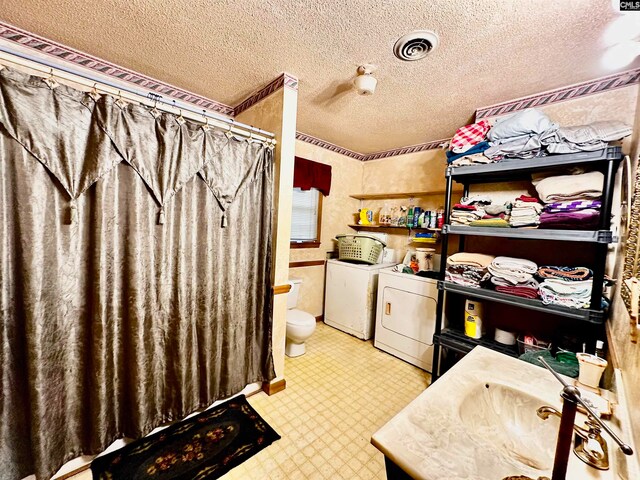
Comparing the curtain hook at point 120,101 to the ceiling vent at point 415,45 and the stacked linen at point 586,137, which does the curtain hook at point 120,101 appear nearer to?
the ceiling vent at point 415,45

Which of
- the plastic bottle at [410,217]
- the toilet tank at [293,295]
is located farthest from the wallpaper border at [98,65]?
the plastic bottle at [410,217]

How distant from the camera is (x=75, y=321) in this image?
123 centimetres

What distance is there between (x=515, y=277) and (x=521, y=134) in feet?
3.03

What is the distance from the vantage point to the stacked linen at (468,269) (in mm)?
1845

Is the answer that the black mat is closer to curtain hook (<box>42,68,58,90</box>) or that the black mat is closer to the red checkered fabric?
curtain hook (<box>42,68,58,90</box>)

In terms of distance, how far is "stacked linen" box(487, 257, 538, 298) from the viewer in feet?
5.29

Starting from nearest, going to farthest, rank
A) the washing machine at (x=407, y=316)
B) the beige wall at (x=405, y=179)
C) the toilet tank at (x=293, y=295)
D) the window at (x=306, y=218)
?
the washing machine at (x=407, y=316)
the toilet tank at (x=293, y=295)
the beige wall at (x=405, y=179)
the window at (x=306, y=218)

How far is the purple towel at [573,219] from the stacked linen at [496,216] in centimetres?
19

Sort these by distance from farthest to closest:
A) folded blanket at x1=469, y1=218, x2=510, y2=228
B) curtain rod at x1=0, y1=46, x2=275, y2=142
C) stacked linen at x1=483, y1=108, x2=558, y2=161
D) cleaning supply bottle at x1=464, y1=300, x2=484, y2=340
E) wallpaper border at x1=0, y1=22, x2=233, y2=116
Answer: cleaning supply bottle at x1=464, y1=300, x2=484, y2=340 < folded blanket at x1=469, y1=218, x2=510, y2=228 < stacked linen at x1=483, y1=108, x2=558, y2=161 < wallpaper border at x1=0, y1=22, x2=233, y2=116 < curtain rod at x1=0, y1=46, x2=275, y2=142

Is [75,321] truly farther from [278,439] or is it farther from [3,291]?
[278,439]

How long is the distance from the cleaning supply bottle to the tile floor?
0.64m

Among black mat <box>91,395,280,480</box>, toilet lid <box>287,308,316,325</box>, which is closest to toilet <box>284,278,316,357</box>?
toilet lid <box>287,308,316,325</box>

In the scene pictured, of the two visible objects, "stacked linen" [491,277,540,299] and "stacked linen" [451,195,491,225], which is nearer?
"stacked linen" [491,277,540,299]

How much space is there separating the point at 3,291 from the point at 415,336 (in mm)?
2762
